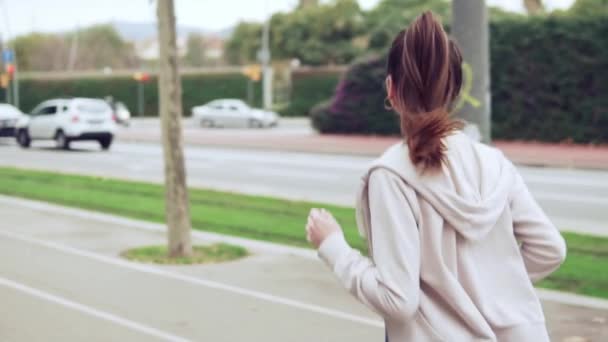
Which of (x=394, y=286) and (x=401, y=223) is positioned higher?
(x=401, y=223)

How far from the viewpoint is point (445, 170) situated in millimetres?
2230

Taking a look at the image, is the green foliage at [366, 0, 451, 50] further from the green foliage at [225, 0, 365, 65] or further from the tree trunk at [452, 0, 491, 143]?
the tree trunk at [452, 0, 491, 143]

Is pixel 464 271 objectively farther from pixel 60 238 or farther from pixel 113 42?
pixel 113 42

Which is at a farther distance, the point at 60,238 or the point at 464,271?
the point at 60,238

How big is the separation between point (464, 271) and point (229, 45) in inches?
3417

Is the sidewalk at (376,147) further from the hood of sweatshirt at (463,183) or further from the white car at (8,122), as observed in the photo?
the hood of sweatshirt at (463,183)

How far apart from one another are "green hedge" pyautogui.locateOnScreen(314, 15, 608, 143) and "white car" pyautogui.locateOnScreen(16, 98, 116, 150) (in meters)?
11.8

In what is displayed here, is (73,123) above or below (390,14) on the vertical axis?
below

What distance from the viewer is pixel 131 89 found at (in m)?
60.5

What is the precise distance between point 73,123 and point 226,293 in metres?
22.6

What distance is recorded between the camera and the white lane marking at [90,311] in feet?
20.7

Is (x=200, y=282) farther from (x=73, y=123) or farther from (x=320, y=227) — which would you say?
(x=73, y=123)

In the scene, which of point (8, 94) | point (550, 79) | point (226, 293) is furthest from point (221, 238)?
point (8, 94)

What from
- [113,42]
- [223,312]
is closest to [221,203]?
[223,312]
